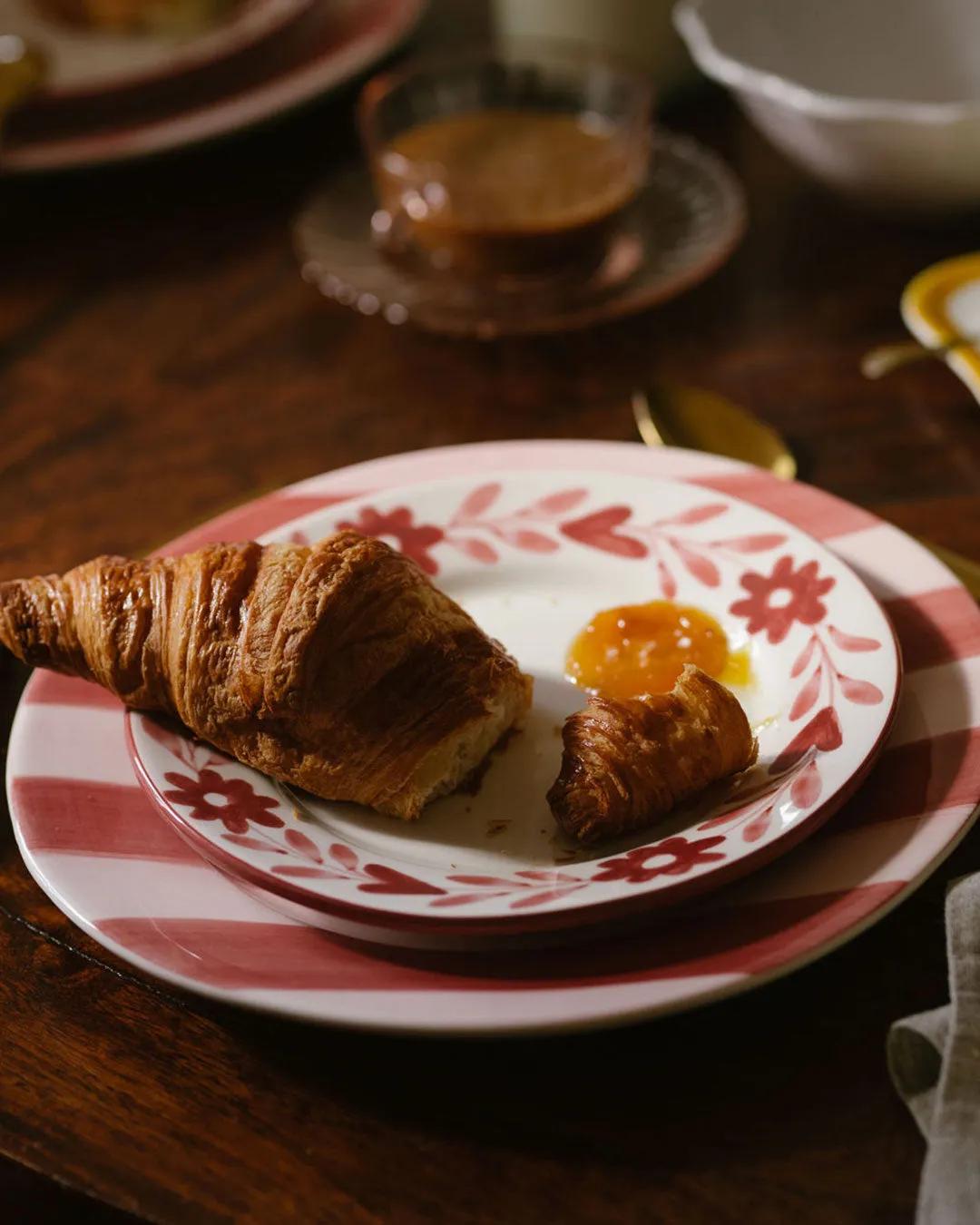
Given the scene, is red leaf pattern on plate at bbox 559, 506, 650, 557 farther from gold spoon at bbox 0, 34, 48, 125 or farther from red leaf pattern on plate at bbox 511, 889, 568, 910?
gold spoon at bbox 0, 34, 48, 125

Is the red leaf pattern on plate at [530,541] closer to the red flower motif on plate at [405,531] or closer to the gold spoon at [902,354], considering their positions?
the red flower motif on plate at [405,531]

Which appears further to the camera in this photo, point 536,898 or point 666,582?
point 666,582

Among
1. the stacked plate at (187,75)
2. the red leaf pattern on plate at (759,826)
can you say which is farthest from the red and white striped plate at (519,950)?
the stacked plate at (187,75)

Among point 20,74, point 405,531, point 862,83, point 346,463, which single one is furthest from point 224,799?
point 862,83

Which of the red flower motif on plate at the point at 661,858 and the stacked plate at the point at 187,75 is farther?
the stacked plate at the point at 187,75

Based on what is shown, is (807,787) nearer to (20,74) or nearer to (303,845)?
(303,845)

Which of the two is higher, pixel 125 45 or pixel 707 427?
pixel 125 45

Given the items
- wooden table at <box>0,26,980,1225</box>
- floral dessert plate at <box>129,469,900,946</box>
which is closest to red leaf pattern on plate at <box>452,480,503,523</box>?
floral dessert plate at <box>129,469,900,946</box>
